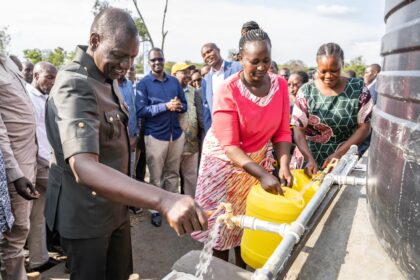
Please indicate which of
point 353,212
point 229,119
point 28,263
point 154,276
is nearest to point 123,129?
point 229,119

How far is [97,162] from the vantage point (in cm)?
142

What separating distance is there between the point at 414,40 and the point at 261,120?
1549 mm

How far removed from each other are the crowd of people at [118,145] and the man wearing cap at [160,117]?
1.33 metres

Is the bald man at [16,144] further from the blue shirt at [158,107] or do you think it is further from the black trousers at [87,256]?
the blue shirt at [158,107]

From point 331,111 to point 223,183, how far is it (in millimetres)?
1018

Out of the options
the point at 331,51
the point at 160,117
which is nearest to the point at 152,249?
the point at 160,117

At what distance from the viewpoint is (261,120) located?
2418 mm

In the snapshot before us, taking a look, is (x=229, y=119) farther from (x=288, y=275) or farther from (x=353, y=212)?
(x=288, y=275)

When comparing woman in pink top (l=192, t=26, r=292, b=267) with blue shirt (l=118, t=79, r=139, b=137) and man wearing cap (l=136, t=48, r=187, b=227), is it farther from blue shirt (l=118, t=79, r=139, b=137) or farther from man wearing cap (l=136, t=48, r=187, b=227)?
blue shirt (l=118, t=79, r=139, b=137)

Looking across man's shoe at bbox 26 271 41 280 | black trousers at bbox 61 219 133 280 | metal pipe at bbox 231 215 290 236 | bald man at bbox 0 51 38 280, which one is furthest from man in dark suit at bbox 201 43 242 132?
metal pipe at bbox 231 215 290 236

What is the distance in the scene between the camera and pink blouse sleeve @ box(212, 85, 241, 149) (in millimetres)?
2293

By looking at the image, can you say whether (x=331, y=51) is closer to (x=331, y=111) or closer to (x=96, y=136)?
(x=331, y=111)

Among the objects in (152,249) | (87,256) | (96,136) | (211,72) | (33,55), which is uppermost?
A: (33,55)

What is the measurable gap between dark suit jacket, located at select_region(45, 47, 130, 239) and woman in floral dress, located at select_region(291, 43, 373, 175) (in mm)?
1454
